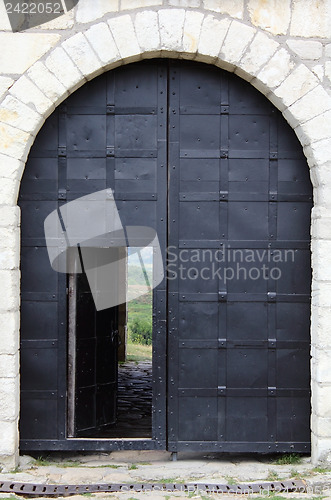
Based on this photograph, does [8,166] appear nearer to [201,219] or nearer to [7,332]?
[7,332]

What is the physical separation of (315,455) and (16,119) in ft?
10.4

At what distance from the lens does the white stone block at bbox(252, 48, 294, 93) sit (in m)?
4.41

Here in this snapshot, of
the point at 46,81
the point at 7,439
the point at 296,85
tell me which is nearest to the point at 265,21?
the point at 296,85

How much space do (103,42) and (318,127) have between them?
1.63 metres

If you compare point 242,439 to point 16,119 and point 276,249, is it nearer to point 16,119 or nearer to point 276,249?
point 276,249

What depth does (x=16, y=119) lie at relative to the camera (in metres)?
4.37

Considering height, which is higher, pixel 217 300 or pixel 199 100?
pixel 199 100

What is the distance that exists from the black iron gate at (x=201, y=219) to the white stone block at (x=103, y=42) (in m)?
0.22

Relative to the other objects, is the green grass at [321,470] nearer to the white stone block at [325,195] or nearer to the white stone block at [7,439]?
the white stone block at [325,195]

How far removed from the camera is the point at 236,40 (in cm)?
440

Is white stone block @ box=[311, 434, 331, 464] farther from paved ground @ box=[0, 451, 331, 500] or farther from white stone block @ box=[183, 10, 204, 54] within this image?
white stone block @ box=[183, 10, 204, 54]

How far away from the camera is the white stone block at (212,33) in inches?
173

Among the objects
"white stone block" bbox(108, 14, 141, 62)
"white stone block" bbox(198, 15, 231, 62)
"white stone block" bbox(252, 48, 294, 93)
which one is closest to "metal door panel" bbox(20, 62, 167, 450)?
"white stone block" bbox(108, 14, 141, 62)

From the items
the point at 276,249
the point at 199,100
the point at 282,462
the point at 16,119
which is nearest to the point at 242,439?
the point at 282,462
